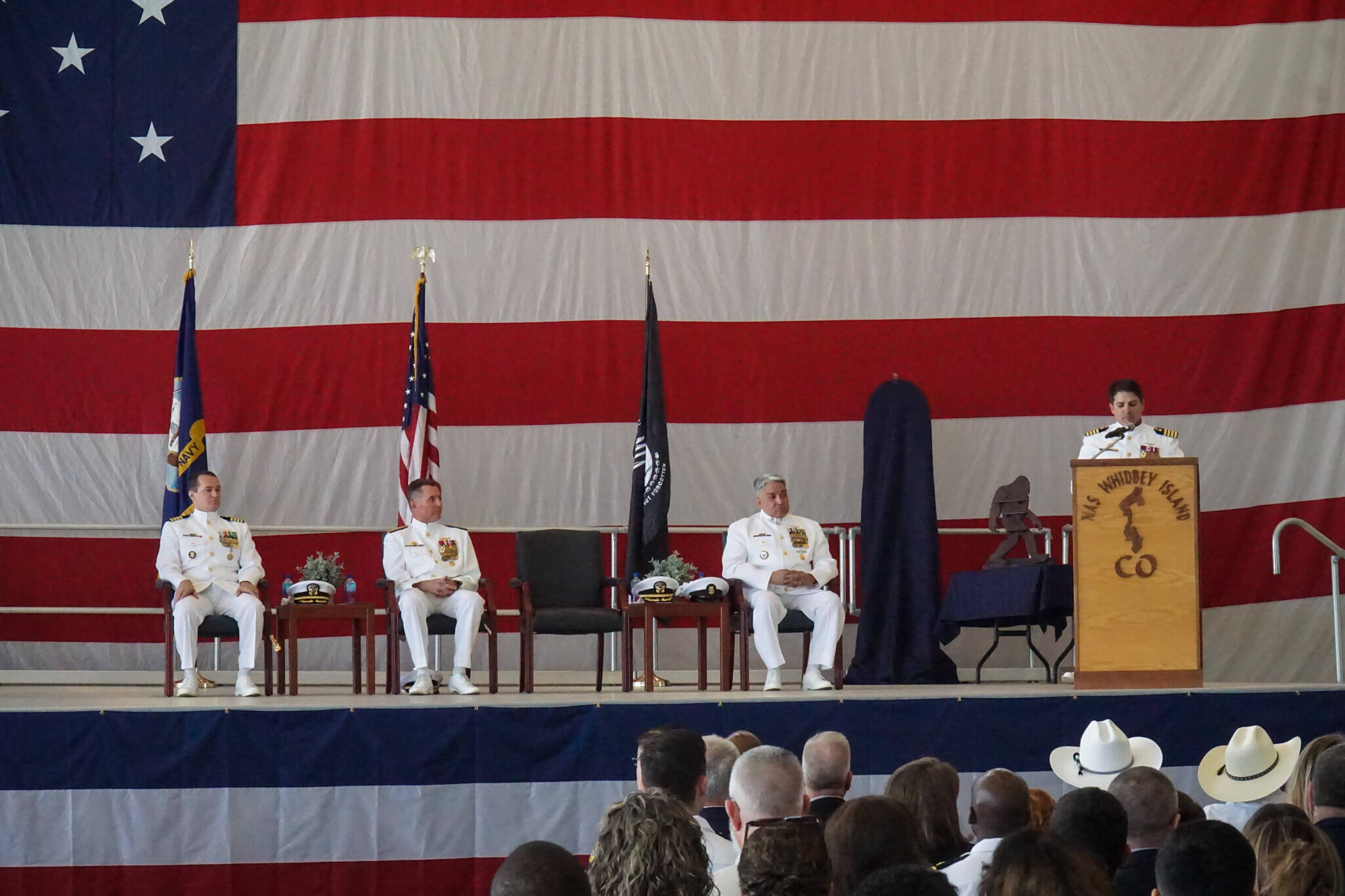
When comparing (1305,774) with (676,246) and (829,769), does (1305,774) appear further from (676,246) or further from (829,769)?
(676,246)

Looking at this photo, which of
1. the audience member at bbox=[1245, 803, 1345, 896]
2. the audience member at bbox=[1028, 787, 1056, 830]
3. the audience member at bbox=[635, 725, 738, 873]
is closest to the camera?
the audience member at bbox=[1245, 803, 1345, 896]

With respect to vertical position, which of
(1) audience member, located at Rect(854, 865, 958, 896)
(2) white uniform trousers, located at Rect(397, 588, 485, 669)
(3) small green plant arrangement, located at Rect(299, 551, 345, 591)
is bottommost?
(1) audience member, located at Rect(854, 865, 958, 896)

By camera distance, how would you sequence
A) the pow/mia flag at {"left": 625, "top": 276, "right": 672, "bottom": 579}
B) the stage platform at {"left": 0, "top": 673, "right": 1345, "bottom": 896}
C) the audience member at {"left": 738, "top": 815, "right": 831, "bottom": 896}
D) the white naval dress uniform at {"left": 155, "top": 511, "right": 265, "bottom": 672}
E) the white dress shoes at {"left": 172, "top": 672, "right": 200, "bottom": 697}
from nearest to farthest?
1. the audience member at {"left": 738, "top": 815, "right": 831, "bottom": 896}
2. the stage platform at {"left": 0, "top": 673, "right": 1345, "bottom": 896}
3. the white dress shoes at {"left": 172, "top": 672, "right": 200, "bottom": 697}
4. the white naval dress uniform at {"left": 155, "top": 511, "right": 265, "bottom": 672}
5. the pow/mia flag at {"left": 625, "top": 276, "right": 672, "bottom": 579}

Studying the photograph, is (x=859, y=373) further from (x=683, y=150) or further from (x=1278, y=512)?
(x=1278, y=512)

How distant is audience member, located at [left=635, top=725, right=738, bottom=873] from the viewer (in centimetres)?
315

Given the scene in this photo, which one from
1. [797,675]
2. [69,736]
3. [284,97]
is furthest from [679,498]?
[69,736]

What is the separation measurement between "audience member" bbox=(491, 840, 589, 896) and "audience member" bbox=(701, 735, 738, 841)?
70.9 inches

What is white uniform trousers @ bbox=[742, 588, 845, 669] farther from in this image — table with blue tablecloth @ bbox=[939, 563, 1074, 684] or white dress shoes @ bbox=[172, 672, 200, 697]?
white dress shoes @ bbox=[172, 672, 200, 697]

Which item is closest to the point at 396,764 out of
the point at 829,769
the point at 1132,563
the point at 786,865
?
the point at 829,769

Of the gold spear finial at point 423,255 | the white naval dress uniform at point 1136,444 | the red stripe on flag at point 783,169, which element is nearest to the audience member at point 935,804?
the white naval dress uniform at point 1136,444

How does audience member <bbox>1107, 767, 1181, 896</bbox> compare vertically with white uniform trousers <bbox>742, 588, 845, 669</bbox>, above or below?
below

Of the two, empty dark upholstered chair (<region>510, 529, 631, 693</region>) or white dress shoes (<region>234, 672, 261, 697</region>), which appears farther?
empty dark upholstered chair (<region>510, 529, 631, 693</region>)

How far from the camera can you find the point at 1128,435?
7180 millimetres

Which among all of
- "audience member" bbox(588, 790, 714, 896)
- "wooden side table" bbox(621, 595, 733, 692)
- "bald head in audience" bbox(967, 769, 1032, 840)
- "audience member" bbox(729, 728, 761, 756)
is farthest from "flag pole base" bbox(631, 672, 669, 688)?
"audience member" bbox(588, 790, 714, 896)
